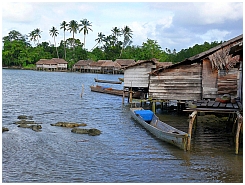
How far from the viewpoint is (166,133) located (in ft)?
44.0

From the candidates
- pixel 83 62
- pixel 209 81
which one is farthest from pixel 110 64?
pixel 209 81

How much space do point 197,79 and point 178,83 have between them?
1.12m

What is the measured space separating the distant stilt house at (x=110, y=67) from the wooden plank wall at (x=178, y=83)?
5462 centimetres

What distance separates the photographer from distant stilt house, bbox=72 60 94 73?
8419 centimetres

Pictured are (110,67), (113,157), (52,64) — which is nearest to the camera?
(113,157)

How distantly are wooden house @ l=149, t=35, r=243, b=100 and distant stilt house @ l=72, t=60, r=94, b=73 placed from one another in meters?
64.7

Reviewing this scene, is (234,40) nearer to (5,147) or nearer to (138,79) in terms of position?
(138,79)

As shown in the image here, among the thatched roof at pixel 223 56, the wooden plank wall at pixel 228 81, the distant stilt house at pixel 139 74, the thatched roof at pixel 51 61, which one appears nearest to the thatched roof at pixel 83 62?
the thatched roof at pixel 51 61

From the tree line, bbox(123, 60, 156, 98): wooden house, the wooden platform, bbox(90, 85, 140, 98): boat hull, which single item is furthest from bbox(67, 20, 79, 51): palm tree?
the wooden platform

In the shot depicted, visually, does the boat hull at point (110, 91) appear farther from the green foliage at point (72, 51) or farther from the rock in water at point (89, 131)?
the green foliage at point (72, 51)

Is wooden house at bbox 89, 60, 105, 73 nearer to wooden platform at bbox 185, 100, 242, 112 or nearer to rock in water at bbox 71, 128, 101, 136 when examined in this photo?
rock in water at bbox 71, 128, 101, 136

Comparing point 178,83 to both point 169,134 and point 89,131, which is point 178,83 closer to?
point 89,131

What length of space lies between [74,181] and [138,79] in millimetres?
14775

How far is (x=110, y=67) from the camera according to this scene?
255ft
